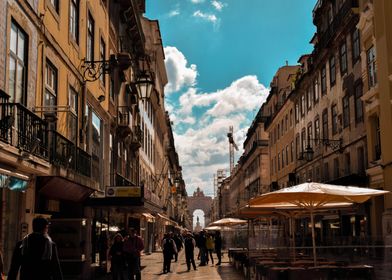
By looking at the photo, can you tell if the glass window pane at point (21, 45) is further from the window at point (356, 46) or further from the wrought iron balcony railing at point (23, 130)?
the window at point (356, 46)

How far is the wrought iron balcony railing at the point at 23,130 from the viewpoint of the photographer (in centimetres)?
1012

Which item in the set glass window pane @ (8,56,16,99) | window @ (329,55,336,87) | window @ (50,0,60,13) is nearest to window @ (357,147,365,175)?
window @ (329,55,336,87)

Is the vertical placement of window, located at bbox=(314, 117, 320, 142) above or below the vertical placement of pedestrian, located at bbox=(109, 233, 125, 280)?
above

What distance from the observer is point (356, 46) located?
3138 centimetres

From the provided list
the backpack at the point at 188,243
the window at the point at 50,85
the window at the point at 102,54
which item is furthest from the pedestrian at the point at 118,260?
the backpack at the point at 188,243

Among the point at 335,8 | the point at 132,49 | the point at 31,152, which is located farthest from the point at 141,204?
the point at 335,8

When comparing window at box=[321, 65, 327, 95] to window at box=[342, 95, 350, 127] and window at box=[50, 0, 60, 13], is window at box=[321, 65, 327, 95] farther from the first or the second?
window at box=[50, 0, 60, 13]

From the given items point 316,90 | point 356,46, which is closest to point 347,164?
point 356,46

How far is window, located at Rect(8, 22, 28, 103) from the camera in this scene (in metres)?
11.9

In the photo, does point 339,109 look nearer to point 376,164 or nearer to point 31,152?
point 376,164

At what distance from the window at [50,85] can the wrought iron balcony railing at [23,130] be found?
2240 mm

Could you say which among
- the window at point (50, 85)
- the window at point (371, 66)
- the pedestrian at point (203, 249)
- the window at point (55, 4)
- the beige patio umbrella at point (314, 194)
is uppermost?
the window at point (371, 66)

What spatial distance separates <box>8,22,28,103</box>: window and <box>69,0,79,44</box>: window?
469 centimetres

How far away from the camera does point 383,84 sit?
85.7 feet
